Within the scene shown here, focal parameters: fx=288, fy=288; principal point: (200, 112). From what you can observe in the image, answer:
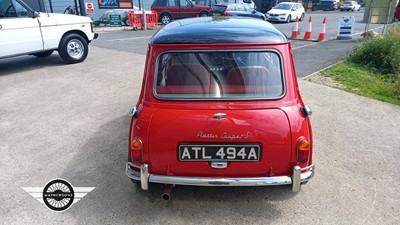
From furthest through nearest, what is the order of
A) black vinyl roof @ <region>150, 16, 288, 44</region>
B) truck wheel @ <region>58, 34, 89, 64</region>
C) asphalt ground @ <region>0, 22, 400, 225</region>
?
truck wheel @ <region>58, 34, 89, 64</region>, asphalt ground @ <region>0, 22, 400, 225</region>, black vinyl roof @ <region>150, 16, 288, 44</region>

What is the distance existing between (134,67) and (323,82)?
5.23m

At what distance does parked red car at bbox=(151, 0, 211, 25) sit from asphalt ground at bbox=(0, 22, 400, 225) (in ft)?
50.8

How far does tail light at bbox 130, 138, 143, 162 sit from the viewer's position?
102 inches

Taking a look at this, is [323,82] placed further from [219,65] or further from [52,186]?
[52,186]

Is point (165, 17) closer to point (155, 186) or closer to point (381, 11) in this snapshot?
point (381, 11)

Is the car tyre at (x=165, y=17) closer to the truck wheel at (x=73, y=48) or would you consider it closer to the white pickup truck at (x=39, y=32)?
the white pickup truck at (x=39, y=32)

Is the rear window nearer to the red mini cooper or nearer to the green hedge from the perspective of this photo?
the red mini cooper

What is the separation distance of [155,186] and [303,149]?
1.61 meters

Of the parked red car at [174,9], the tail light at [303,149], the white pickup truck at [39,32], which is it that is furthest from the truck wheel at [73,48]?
the parked red car at [174,9]

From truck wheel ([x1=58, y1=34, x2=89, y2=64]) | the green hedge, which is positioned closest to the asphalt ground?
the green hedge

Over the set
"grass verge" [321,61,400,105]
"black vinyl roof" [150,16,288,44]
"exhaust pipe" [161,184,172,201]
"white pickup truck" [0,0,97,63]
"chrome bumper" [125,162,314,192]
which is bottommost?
"grass verge" [321,61,400,105]

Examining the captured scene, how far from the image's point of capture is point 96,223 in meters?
2.70

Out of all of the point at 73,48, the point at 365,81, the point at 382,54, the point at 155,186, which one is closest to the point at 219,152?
the point at 155,186

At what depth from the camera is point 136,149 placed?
261 cm
